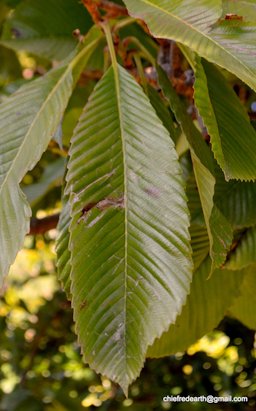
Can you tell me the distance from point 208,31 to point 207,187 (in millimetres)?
159

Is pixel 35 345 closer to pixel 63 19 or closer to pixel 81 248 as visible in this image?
pixel 63 19

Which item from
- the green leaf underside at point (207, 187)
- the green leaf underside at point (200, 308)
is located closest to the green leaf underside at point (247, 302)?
the green leaf underside at point (200, 308)

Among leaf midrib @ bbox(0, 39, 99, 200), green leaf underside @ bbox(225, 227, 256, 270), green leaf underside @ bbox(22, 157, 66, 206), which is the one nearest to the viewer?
leaf midrib @ bbox(0, 39, 99, 200)

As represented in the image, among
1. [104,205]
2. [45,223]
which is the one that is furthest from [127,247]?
[45,223]

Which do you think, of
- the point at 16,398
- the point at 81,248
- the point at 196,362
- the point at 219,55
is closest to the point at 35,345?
the point at 16,398

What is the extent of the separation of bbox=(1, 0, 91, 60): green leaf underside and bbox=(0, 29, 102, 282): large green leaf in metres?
0.34

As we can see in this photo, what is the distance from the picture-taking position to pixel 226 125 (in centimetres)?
82

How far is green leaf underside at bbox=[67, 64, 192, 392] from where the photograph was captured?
0.73 meters

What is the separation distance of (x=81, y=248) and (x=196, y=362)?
807mm

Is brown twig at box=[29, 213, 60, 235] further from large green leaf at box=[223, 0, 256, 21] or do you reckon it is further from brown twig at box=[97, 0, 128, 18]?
large green leaf at box=[223, 0, 256, 21]

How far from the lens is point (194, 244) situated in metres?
0.92

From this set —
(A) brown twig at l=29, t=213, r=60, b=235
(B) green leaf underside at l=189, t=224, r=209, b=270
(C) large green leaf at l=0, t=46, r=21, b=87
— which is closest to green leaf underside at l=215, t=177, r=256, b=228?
(B) green leaf underside at l=189, t=224, r=209, b=270

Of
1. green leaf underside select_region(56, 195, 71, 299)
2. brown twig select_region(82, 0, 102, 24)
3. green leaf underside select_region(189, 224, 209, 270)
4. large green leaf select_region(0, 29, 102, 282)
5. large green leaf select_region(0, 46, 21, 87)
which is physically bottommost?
large green leaf select_region(0, 46, 21, 87)

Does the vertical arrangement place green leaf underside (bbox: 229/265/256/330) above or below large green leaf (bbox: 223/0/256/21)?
below
